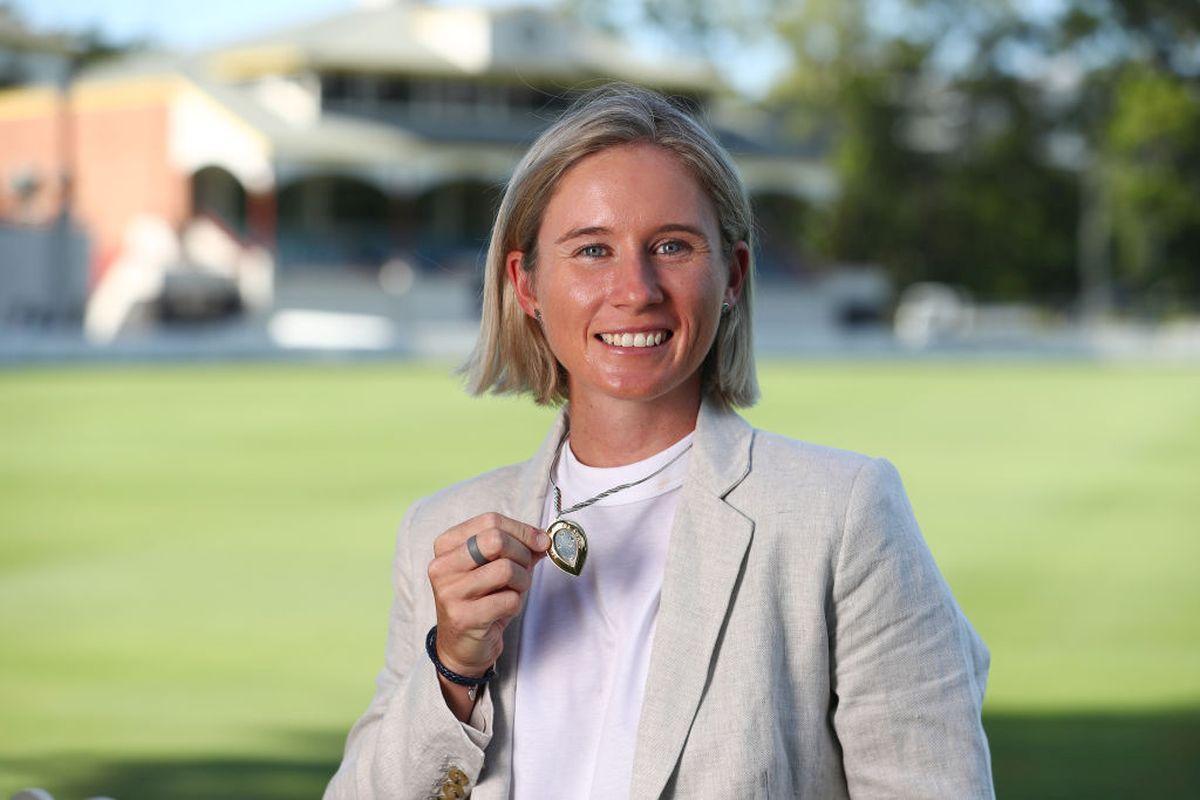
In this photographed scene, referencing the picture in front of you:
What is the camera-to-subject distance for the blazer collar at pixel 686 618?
7.35 feet

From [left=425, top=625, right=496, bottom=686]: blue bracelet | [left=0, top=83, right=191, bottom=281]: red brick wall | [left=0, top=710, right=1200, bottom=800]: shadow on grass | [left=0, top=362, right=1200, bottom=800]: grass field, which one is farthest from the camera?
[left=0, top=83, right=191, bottom=281]: red brick wall

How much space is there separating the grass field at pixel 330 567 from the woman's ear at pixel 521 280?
435 cm

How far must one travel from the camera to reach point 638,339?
2404 millimetres

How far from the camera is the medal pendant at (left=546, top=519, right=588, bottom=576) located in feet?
7.45

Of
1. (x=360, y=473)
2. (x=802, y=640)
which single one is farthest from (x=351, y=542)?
(x=802, y=640)

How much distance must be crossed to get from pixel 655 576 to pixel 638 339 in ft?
1.01

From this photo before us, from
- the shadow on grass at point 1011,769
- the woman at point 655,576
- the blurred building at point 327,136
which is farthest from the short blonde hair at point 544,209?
the blurred building at point 327,136

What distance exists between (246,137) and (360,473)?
32801 millimetres

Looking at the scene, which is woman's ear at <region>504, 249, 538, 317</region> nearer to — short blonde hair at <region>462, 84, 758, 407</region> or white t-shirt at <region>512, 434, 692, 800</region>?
short blonde hair at <region>462, 84, 758, 407</region>

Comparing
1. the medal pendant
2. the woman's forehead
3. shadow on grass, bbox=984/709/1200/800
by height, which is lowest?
shadow on grass, bbox=984/709/1200/800

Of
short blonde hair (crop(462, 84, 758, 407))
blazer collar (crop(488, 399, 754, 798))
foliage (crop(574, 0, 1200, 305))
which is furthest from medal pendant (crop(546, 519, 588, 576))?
foliage (crop(574, 0, 1200, 305))

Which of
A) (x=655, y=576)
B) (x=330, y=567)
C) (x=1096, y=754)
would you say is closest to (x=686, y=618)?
(x=655, y=576)

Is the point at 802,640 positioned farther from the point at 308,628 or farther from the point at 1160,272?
the point at 1160,272

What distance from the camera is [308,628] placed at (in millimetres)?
9570
